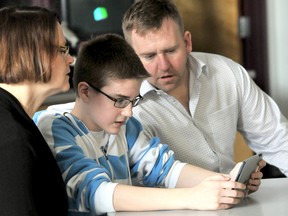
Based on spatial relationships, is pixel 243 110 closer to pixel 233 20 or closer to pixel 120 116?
pixel 120 116

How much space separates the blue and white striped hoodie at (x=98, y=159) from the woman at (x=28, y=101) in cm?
8

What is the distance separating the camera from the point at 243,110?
2.52 m

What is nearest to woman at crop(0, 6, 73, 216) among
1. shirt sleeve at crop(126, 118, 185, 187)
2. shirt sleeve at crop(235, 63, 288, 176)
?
shirt sleeve at crop(126, 118, 185, 187)

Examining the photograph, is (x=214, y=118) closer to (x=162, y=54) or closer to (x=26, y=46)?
(x=162, y=54)

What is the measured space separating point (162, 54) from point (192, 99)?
0.66 ft

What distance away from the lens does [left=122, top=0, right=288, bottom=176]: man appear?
2.33m

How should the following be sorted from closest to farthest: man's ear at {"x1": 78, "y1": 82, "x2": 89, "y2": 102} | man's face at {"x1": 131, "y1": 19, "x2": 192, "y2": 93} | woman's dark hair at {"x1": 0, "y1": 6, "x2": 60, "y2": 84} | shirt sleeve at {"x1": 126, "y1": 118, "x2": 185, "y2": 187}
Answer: woman's dark hair at {"x1": 0, "y1": 6, "x2": 60, "y2": 84} → man's ear at {"x1": 78, "y1": 82, "x2": 89, "y2": 102} → shirt sleeve at {"x1": 126, "y1": 118, "x2": 185, "y2": 187} → man's face at {"x1": 131, "y1": 19, "x2": 192, "y2": 93}

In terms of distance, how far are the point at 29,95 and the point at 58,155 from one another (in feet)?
0.57

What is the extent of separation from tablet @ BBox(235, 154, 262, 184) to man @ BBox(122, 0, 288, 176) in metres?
0.47

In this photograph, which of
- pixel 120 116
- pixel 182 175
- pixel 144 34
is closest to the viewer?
pixel 120 116

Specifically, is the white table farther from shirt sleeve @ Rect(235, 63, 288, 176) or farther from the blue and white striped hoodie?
shirt sleeve @ Rect(235, 63, 288, 176)

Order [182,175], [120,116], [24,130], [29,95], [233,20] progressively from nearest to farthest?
[24,130], [29,95], [120,116], [182,175], [233,20]

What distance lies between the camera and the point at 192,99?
2.41 m

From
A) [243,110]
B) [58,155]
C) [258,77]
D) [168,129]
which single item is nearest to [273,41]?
[258,77]
